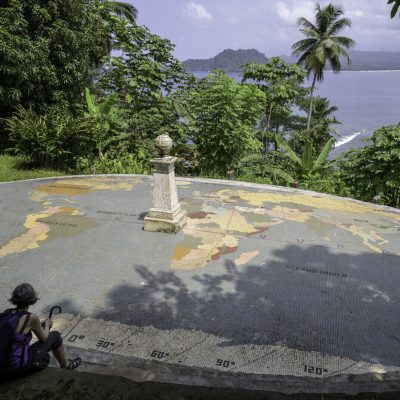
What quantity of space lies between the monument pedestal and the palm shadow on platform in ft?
5.33

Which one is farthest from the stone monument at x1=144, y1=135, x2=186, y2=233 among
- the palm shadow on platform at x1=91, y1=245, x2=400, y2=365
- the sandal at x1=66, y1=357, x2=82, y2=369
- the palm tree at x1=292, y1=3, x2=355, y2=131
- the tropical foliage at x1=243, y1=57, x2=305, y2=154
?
the palm tree at x1=292, y1=3, x2=355, y2=131

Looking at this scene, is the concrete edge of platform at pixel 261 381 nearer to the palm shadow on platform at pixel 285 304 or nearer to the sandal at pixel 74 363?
the sandal at pixel 74 363

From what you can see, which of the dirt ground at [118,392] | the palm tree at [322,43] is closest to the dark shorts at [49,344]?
the dirt ground at [118,392]

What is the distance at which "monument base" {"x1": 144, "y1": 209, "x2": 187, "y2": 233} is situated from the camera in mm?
8016

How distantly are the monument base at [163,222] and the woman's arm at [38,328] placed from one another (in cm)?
437

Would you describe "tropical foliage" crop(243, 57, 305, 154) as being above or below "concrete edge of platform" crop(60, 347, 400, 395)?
above

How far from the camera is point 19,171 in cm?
1345

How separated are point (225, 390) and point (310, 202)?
894cm

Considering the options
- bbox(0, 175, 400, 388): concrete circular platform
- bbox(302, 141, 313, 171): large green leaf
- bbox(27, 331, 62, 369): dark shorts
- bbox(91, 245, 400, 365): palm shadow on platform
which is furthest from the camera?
bbox(302, 141, 313, 171): large green leaf

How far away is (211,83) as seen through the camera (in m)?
14.7

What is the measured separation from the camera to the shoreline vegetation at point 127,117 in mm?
12883

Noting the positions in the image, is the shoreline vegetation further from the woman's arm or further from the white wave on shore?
the white wave on shore

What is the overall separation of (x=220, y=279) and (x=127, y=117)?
1224 cm

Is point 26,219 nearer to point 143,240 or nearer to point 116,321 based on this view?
point 143,240
